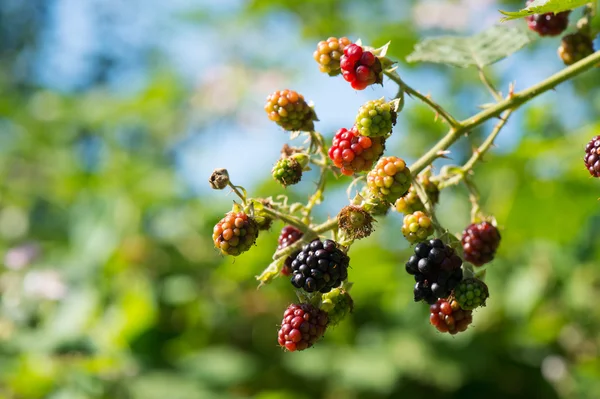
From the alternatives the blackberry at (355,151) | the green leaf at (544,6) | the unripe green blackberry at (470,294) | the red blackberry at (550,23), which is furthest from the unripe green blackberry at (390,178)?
the red blackberry at (550,23)

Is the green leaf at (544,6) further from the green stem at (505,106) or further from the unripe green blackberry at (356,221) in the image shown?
the unripe green blackberry at (356,221)

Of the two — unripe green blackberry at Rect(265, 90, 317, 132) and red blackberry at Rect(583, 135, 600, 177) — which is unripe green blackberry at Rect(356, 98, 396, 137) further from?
red blackberry at Rect(583, 135, 600, 177)

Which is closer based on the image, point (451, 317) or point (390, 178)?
point (390, 178)

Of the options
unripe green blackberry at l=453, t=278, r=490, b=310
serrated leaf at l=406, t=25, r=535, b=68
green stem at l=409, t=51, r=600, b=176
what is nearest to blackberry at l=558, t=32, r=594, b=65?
serrated leaf at l=406, t=25, r=535, b=68

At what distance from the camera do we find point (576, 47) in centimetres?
184

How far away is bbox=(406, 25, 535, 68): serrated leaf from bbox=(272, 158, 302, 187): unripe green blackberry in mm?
536

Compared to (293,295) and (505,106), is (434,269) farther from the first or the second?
(293,295)

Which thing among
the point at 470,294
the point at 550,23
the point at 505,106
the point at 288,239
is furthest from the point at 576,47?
the point at 288,239

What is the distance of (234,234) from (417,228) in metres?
0.42

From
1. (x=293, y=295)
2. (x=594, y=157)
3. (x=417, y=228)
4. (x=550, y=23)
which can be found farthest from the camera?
(x=293, y=295)

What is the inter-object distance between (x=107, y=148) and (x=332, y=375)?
332 cm

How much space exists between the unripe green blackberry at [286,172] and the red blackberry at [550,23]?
924mm

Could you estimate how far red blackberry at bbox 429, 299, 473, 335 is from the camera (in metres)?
1.53

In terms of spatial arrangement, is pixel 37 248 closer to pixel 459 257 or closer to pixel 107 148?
pixel 107 148
